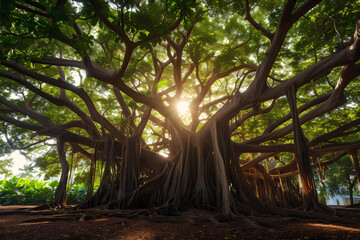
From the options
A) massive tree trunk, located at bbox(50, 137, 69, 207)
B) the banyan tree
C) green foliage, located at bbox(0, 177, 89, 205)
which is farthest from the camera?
green foliage, located at bbox(0, 177, 89, 205)

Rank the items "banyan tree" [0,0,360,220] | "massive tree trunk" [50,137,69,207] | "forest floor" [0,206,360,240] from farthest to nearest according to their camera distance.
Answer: "massive tree trunk" [50,137,69,207] < "banyan tree" [0,0,360,220] < "forest floor" [0,206,360,240]

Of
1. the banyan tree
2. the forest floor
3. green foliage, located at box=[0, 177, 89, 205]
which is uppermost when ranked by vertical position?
the banyan tree

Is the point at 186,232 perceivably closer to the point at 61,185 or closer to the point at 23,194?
the point at 61,185

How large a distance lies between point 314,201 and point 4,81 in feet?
24.0

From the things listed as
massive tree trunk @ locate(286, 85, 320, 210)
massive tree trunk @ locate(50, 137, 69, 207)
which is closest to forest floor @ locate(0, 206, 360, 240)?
massive tree trunk @ locate(286, 85, 320, 210)

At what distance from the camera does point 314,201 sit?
2.55 m

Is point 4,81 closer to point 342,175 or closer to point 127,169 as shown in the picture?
point 127,169

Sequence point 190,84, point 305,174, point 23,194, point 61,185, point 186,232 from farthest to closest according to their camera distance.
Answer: point 23,194 < point 190,84 < point 61,185 < point 305,174 < point 186,232

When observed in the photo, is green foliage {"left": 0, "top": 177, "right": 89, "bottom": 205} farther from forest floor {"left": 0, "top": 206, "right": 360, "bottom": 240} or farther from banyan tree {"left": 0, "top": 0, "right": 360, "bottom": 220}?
forest floor {"left": 0, "top": 206, "right": 360, "bottom": 240}

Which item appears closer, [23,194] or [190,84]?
[190,84]

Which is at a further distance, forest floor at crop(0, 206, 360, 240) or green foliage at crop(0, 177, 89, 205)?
green foliage at crop(0, 177, 89, 205)

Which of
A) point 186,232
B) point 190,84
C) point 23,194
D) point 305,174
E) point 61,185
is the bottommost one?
point 186,232

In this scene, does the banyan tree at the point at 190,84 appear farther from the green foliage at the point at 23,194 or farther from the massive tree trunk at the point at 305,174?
the green foliage at the point at 23,194

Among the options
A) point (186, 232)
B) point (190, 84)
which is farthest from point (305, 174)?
point (190, 84)
